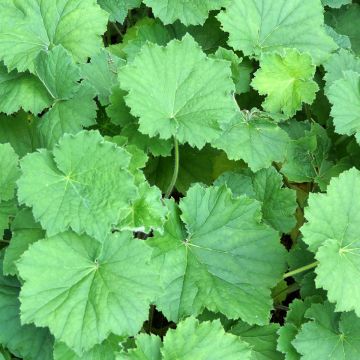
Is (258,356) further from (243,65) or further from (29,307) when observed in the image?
(243,65)

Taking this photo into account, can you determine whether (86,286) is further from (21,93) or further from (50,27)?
(50,27)

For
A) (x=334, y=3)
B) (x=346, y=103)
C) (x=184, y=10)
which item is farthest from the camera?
(x=334, y=3)

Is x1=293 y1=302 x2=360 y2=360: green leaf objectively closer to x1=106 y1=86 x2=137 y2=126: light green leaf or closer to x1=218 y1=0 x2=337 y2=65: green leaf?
x1=106 y1=86 x2=137 y2=126: light green leaf

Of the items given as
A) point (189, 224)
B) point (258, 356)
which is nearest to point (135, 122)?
point (189, 224)

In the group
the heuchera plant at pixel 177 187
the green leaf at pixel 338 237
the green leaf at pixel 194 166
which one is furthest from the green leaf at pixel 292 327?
the green leaf at pixel 194 166

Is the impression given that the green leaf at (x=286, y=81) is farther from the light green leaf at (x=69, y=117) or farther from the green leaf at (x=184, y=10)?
the light green leaf at (x=69, y=117)

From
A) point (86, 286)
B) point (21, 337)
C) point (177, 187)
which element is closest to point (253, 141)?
point (177, 187)

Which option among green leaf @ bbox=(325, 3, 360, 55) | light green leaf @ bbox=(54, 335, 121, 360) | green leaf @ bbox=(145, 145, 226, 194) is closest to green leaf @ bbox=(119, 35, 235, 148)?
green leaf @ bbox=(145, 145, 226, 194)
